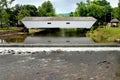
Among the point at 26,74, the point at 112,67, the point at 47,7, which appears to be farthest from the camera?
the point at 47,7

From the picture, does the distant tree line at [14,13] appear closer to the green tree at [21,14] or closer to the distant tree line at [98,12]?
the green tree at [21,14]

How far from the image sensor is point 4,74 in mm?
11055

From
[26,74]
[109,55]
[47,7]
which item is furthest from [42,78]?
[47,7]

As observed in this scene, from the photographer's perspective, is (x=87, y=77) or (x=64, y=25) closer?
(x=87, y=77)

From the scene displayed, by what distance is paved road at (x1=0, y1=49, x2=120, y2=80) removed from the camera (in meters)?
10.7

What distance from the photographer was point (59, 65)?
1296 centimetres

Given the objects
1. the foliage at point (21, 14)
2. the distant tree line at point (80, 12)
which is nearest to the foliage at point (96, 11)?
the distant tree line at point (80, 12)

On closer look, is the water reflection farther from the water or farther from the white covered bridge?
the white covered bridge

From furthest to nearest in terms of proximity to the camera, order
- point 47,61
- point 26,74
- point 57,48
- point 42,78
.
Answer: point 57,48 → point 47,61 → point 26,74 → point 42,78

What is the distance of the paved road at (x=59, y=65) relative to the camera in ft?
35.1

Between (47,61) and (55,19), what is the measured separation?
34219mm

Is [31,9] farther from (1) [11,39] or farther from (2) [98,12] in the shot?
(1) [11,39]

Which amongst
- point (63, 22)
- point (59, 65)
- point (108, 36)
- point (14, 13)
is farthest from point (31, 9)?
point (59, 65)

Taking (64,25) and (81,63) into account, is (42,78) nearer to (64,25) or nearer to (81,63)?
(81,63)
